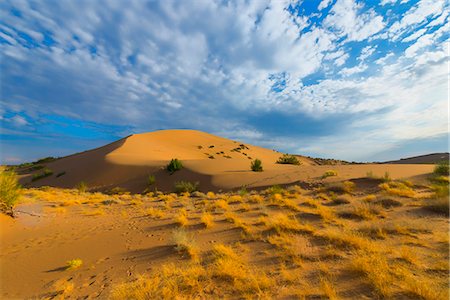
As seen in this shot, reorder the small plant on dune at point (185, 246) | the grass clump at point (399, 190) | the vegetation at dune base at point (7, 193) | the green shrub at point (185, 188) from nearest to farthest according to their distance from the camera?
the small plant on dune at point (185, 246) < the vegetation at dune base at point (7, 193) < the grass clump at point (399, 190) < the green shrub at point (185, 188)

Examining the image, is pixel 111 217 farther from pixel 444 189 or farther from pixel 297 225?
pixel 444 189

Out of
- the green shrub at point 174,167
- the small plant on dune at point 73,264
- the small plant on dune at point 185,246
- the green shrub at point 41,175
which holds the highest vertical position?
the green shrub at point 174,167

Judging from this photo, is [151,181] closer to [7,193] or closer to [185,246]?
[7,193]

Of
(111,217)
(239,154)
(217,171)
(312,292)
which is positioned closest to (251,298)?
(312,292)

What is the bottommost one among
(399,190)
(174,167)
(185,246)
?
(185,246)

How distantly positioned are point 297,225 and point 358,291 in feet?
10.1

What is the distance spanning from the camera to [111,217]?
9.95 metres

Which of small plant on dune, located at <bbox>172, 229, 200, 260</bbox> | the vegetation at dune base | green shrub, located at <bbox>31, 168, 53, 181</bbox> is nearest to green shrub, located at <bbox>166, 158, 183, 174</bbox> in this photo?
the vegetation at dune base

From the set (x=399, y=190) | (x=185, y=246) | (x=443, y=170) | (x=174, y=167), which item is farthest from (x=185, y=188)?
(x=443, y=170)

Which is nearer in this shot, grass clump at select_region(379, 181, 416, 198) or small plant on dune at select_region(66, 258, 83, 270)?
small plant on dune at select_region(66, 258, 83, 270)

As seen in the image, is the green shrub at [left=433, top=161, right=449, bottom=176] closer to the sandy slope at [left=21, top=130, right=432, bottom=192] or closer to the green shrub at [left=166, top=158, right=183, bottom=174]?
the sandy slope at [left=21, top=130, right=432, bottom=192]

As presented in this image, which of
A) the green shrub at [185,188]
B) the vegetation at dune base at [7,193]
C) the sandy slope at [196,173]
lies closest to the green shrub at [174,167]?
the sandy slope at [196,173]

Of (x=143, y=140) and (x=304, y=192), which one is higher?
(x=143, y=140)

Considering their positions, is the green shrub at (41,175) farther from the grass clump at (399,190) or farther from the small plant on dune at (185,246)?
the grass clump at (399,190)
